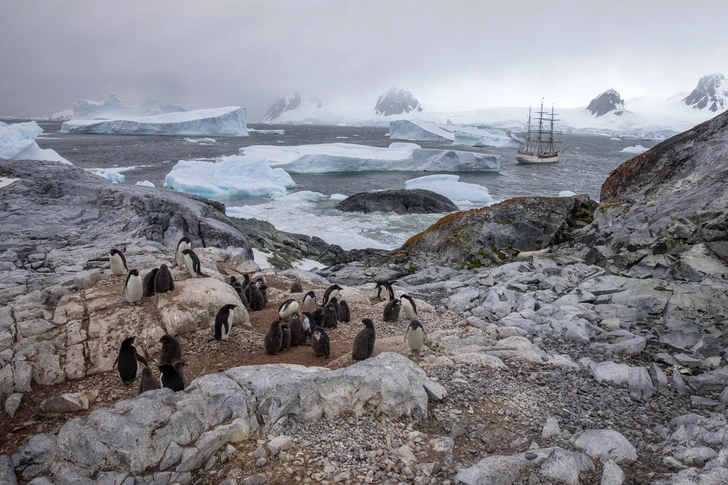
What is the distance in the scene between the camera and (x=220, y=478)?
3744mm

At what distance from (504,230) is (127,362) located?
1092cm

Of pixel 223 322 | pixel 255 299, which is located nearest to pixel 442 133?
pixel 255 299

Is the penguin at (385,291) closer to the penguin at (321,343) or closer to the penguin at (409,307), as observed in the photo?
the penguin at (409,307)

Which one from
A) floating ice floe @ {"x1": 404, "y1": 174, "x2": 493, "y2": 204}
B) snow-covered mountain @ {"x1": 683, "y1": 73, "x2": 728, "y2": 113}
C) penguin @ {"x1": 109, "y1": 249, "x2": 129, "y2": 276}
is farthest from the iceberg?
snow-covered mountain @ {"x1": 683, "y1": 73, "x2": 728, "y2": 113}

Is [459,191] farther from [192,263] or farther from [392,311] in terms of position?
[192,263]

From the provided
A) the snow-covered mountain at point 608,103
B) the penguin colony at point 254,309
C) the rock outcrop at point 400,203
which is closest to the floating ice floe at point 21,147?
the rock outcrop at point 400,203

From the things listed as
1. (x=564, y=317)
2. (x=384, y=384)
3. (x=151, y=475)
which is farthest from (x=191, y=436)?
(x=564, y=317)

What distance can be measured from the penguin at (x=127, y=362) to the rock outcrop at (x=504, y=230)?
31.6ft

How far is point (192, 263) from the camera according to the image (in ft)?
26.2

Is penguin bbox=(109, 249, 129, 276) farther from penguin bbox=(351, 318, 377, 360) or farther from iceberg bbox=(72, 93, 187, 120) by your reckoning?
iceberg bbox=(72, 93, 187, 120)

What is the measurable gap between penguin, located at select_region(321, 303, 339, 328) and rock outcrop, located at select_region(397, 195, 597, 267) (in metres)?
6.48

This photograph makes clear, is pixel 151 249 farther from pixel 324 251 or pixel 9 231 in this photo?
pixel 324 251

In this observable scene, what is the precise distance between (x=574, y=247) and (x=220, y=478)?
10.2m

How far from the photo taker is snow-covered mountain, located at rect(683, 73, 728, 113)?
549 ft
